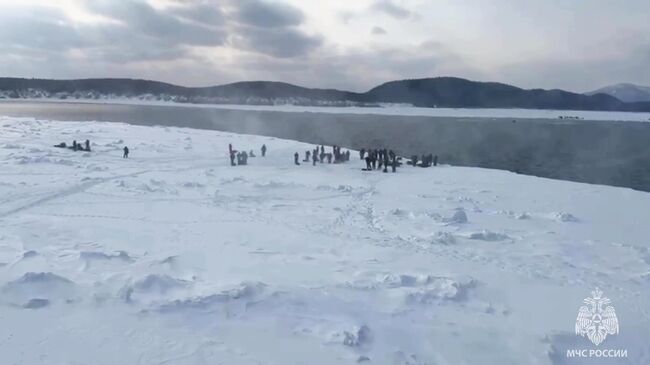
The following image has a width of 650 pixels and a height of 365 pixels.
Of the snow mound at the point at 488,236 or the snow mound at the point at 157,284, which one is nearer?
the snow mound at the point at 157,284

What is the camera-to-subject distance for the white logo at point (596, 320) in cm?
734

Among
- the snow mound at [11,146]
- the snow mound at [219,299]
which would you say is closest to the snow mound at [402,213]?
the snow mound at [219,299]

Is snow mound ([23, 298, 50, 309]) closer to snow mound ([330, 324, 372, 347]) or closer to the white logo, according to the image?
snow mound ([330, 324, 372, 347])

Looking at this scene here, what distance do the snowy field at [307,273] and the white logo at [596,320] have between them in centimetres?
15

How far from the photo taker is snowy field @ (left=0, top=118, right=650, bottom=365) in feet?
22.0

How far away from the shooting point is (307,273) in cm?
926

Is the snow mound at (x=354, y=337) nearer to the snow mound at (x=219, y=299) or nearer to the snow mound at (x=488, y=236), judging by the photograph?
the snow mound at (x=219, y=299)

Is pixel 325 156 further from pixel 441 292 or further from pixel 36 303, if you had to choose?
pixel 36 303

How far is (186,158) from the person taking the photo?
27.6 meters

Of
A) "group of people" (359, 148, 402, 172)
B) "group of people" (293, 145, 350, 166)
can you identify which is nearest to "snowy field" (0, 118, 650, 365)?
"group of people" (359, 148, 402, 172)

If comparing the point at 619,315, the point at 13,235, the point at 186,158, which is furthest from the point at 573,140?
the point at 13,235

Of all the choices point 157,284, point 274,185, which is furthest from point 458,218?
point 157,284

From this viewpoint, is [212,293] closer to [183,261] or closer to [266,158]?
[183,261]

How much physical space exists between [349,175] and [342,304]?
621 inches
